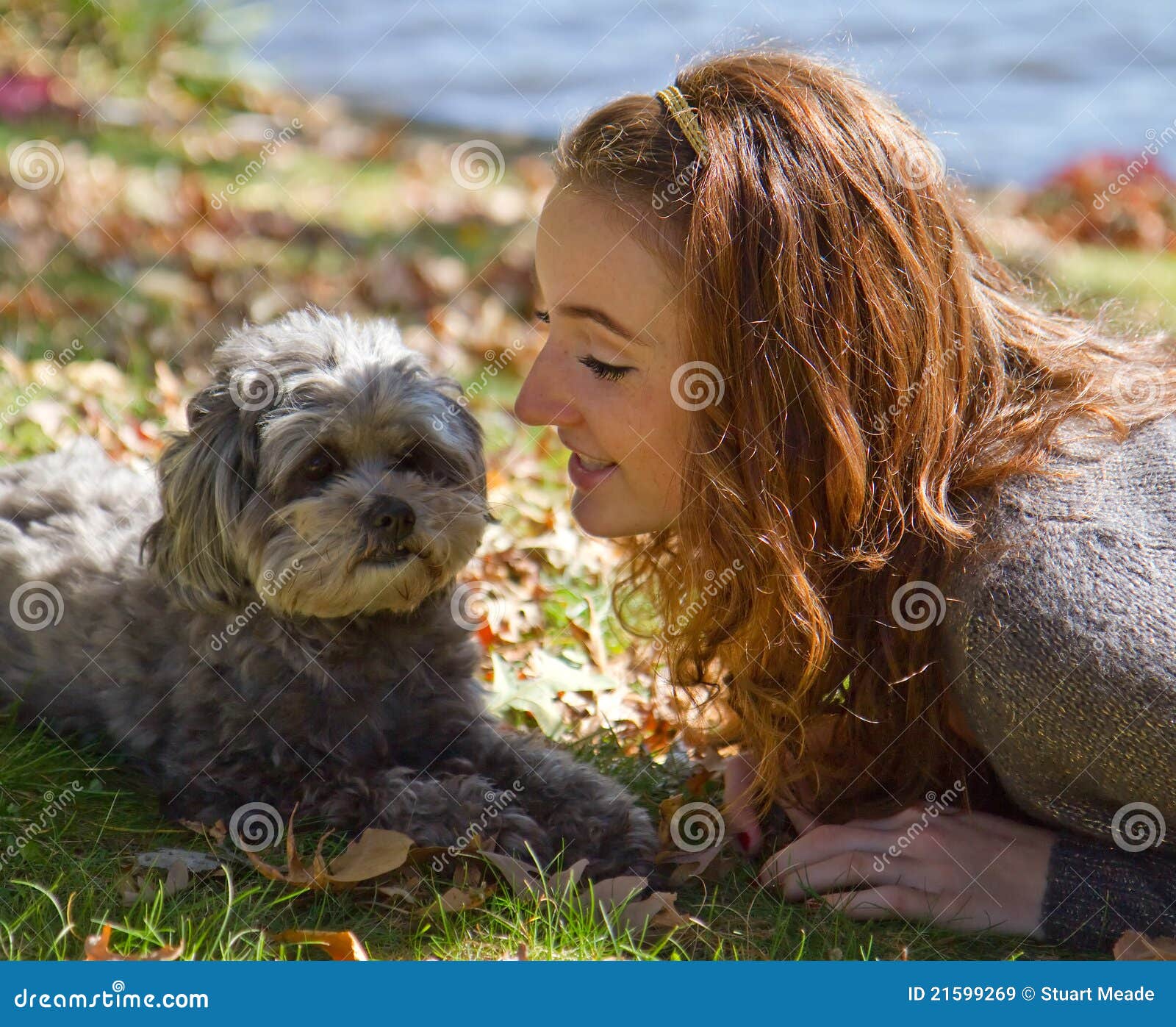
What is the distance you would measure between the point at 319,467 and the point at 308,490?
6 cm

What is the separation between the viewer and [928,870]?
9.32ft

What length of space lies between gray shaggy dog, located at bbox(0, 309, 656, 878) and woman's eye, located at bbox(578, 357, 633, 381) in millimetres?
462

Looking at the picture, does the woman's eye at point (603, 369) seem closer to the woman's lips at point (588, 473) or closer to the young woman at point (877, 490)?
the young woman at point (877, 490)

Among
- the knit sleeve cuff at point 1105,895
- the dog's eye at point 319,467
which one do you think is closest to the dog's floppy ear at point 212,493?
the dog's eye at point 319,467

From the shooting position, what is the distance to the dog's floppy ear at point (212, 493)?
123 inches

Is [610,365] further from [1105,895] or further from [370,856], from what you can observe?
[1105,895]

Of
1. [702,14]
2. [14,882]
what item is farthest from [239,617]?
[702,14]

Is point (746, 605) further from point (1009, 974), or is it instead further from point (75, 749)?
point (75, 749)

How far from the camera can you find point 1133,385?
313cm

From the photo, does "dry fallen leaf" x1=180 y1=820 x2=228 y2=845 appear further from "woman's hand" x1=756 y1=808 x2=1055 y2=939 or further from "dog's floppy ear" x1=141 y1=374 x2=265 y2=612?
"woman's hand" x1=756 y1=808 x2=1055 y2=939

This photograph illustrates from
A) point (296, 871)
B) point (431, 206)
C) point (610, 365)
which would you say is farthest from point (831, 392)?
point (431, 206)

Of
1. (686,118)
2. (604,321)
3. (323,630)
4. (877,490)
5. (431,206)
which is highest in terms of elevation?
(431,206)

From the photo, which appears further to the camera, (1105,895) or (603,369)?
(603,369)

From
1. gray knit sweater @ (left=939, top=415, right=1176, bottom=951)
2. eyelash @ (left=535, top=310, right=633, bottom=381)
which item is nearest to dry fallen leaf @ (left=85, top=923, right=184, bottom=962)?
A: eyelash @ (left=535, top=310, right=633, bottom=381)
